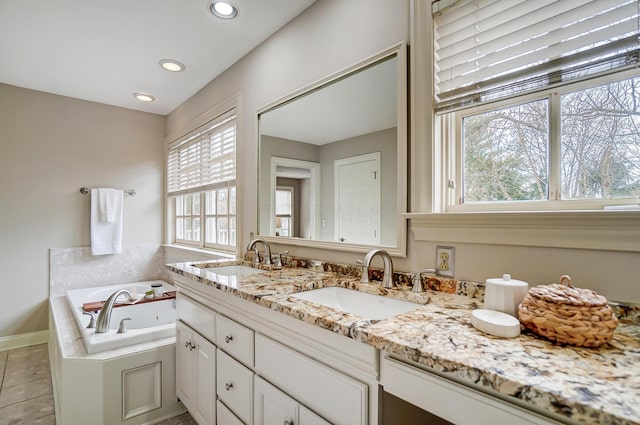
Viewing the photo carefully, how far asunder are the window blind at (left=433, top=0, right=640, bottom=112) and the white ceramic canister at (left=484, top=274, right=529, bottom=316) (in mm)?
670

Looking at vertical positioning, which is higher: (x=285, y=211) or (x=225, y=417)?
(x=285, y=211)

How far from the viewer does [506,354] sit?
686 mm

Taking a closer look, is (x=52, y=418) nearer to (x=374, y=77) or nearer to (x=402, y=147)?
(x=402, y=147)

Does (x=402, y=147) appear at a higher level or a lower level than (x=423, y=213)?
higher

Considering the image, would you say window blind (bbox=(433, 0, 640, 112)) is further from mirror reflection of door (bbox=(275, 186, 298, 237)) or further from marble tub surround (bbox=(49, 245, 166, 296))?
marble tub surround (bbox=(49, 245, 166, 296))

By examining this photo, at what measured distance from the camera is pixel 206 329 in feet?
5.36

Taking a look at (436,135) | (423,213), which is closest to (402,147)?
(436,135)

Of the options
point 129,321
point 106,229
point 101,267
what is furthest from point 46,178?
point 129,321

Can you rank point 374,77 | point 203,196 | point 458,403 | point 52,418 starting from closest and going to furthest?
point 458,403, point 374,77, point 52,418, point 203,196

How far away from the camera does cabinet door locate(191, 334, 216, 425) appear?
5.14ft

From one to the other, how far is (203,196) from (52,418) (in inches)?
79.6

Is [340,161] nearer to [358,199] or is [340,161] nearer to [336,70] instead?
[358,199]

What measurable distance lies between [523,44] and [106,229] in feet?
13.0

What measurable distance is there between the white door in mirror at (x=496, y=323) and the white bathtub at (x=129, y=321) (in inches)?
76.8
